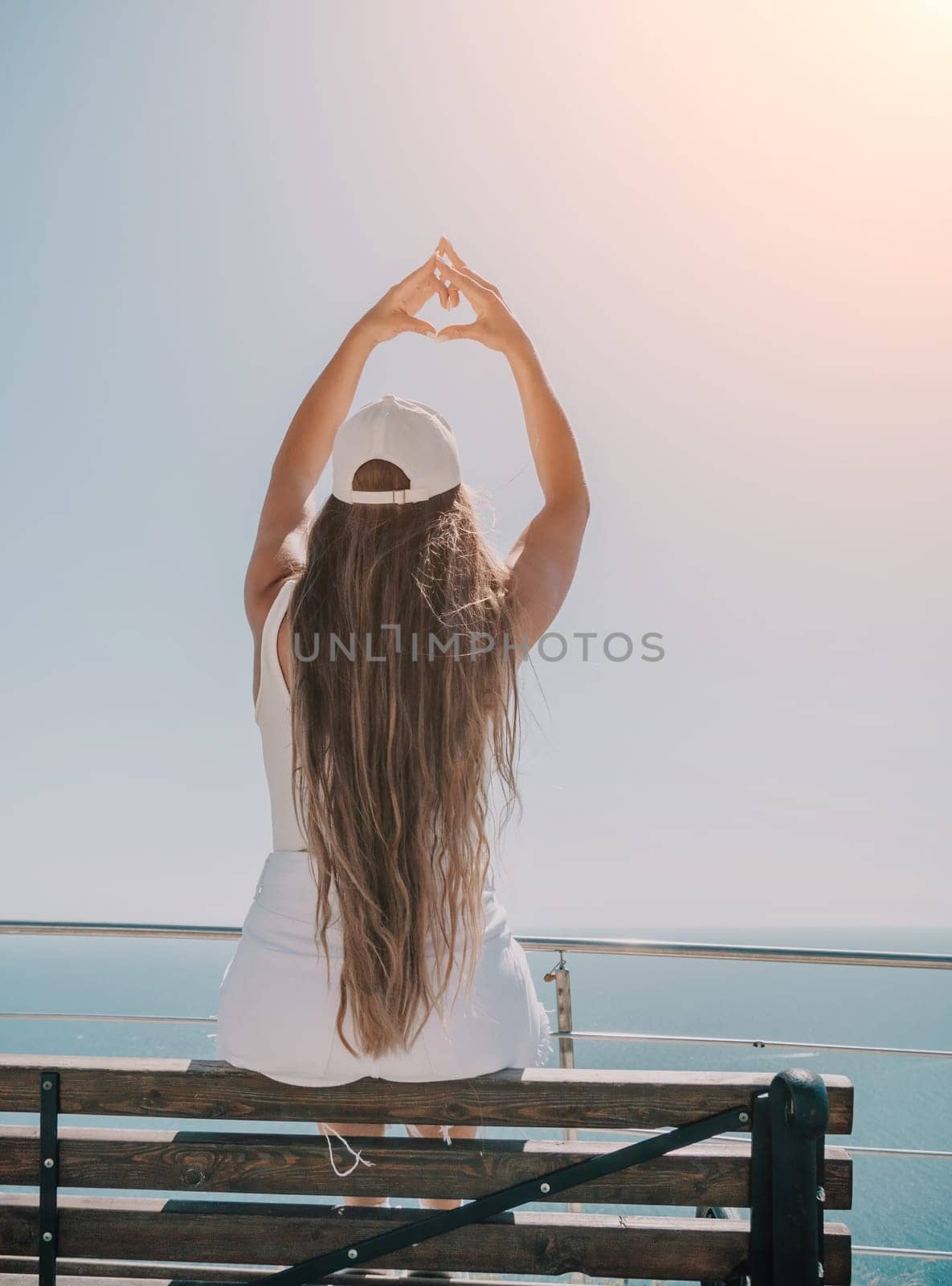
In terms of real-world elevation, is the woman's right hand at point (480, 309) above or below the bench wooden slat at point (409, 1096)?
above

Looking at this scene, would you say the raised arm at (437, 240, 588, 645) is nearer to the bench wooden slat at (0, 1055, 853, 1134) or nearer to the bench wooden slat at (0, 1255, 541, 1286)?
the bench wooden slat at (0, 1055, 853, 1134)

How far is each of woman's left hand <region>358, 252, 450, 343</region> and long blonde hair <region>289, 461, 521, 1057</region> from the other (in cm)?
69

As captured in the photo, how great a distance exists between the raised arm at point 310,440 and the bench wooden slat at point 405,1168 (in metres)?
0.71

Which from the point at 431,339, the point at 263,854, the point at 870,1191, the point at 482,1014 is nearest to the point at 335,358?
the point at 431,339

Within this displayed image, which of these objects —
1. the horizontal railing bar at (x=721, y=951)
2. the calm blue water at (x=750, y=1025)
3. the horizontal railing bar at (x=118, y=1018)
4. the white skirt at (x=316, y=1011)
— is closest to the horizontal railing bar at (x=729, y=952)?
the horizontal railing bar at (x=721, y=951)

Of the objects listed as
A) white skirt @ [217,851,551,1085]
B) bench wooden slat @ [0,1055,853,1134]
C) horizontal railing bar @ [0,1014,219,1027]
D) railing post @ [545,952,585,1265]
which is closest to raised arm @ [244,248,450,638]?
white skirt @ [217,851,551,1085]

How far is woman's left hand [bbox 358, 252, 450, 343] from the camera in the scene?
1840 mm

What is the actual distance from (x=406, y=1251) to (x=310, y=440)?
1.31m

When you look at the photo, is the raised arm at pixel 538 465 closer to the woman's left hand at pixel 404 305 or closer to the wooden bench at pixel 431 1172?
→ the woman's left hand at pixel 404 305

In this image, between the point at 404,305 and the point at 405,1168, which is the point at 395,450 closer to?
the point at 404,305

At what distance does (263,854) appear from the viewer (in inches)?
54.9

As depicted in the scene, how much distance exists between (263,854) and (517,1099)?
525mm

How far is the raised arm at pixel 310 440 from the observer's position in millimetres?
1471

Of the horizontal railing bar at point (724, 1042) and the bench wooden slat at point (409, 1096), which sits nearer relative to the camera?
the bench wooden slat at point (409, 1096)
